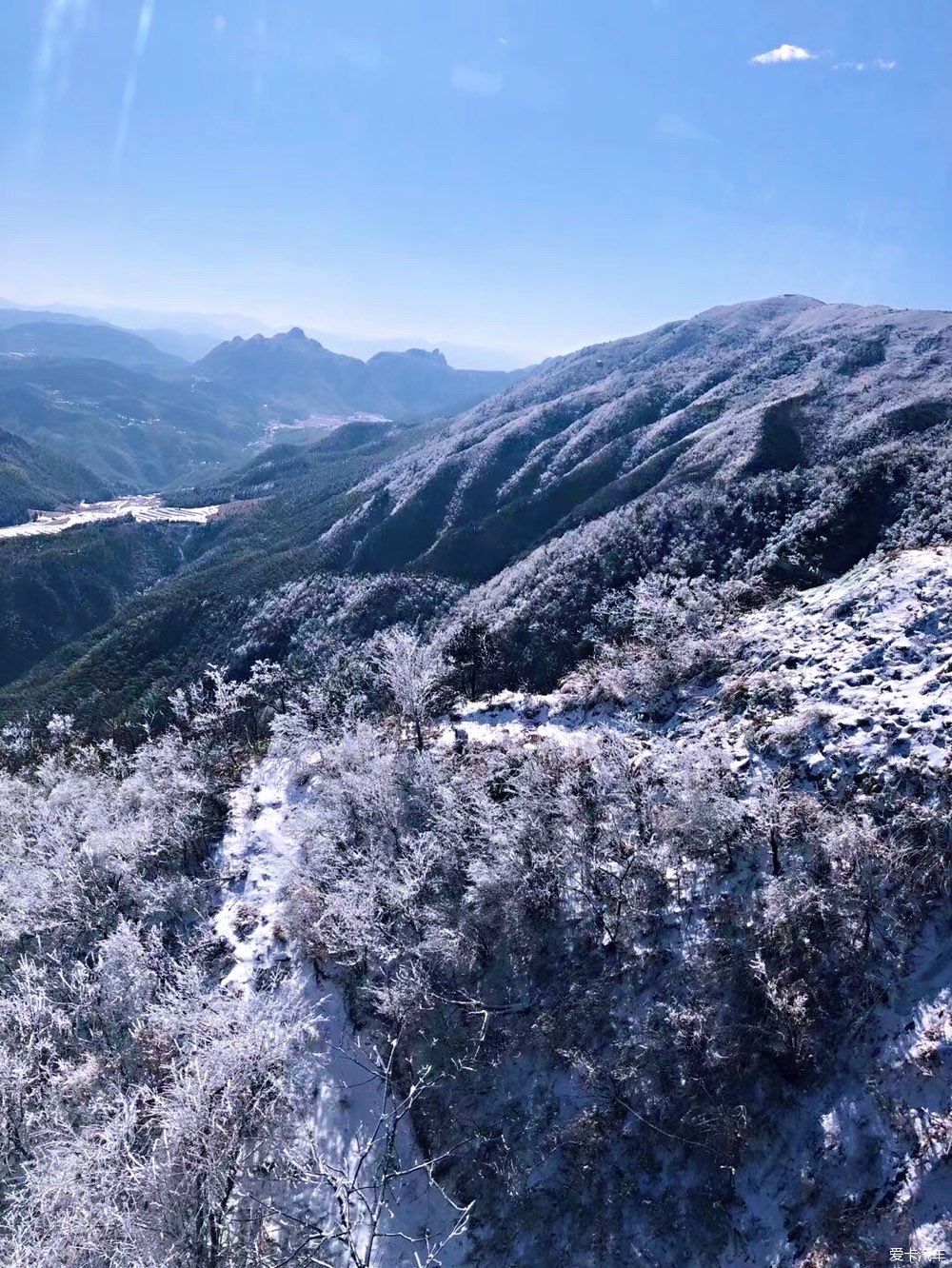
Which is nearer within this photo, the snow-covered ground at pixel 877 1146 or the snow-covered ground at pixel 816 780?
the snow-covered ground at pixel 877 1146

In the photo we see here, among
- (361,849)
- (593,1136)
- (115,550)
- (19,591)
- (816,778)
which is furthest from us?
(115,550)

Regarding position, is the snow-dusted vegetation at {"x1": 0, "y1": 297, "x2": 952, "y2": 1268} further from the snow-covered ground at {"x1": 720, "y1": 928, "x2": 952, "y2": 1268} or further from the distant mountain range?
the distant mountain range

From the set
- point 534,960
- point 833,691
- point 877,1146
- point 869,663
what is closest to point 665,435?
point 869,663

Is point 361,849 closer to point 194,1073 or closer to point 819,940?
point 194,1073

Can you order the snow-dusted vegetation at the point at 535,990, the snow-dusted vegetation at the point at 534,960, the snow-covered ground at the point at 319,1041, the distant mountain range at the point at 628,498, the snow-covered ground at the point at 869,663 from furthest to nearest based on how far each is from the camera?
the distant mountain range at the point at 628,498 < the snow-covered ground at the point at 869,663 < the snow-covered ground at the point at 319,1041 < the snow-dusted vegetation at the point at 534,960 < the snow-dusted vegetation at the point at 535,990

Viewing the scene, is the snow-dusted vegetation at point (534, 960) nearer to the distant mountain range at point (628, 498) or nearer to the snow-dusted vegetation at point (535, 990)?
the snow-dusted vegetation at point (535, 990)

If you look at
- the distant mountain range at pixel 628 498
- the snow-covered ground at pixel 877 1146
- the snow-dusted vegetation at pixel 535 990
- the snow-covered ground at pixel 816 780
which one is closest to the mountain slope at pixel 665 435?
the distant mountain range at pixel 628 498

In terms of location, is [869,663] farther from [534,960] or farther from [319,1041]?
[319,1041]

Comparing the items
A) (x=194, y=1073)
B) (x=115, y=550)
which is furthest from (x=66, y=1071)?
(x=115, y=550)

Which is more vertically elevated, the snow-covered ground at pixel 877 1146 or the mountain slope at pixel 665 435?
the mountain slope at pixel 665 435
